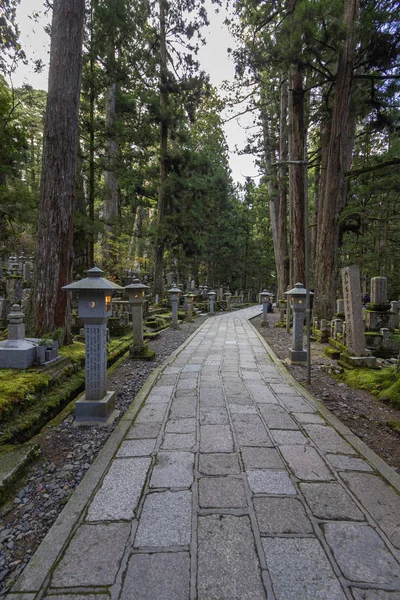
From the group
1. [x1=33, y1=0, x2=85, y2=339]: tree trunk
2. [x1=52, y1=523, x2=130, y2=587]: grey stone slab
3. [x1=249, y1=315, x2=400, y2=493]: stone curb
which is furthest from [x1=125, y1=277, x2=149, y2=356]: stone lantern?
[x1=52, y1=523, x2=130, y2=587]: grey stone slab

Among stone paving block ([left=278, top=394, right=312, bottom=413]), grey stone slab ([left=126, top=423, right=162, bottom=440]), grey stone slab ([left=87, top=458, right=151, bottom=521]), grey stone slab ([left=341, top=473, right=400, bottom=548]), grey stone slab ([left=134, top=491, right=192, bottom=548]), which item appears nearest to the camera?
grey stone slab ([left=134, top=491, right=192, bottom=548])

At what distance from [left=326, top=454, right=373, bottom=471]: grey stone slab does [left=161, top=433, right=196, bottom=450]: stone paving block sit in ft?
3.88

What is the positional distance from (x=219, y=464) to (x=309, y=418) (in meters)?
1.43

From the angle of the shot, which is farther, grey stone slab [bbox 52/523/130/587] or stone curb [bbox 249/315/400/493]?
stone curb [bbox 249/315/400/493]

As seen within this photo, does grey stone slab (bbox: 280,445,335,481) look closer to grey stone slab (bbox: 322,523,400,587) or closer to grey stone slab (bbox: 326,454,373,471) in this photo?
grey stone slab (bbox: 326,454,373,471)

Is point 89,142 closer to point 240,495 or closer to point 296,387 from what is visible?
point 296,387

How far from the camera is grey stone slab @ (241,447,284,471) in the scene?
238 cm

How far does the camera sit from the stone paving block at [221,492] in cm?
192

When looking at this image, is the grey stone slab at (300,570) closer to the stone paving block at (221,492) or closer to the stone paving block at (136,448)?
the stone paving block at (221,492)

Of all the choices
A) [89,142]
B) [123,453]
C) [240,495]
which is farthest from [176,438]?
[89,142]

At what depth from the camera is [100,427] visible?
3.20 metres

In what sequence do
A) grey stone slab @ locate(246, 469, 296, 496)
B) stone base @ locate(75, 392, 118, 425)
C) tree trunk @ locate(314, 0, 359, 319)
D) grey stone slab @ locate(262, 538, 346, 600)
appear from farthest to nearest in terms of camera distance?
tree trunk @ locate(314, 0, 359, 319), stone base @ locate(75, 392, 118, 425), grey stone slab @ locate(246, 469, 296, 496), grey stone slab @ locate(262, 538, 346, 600)

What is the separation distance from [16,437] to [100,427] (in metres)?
0.76

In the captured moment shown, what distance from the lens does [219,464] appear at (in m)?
2.40
